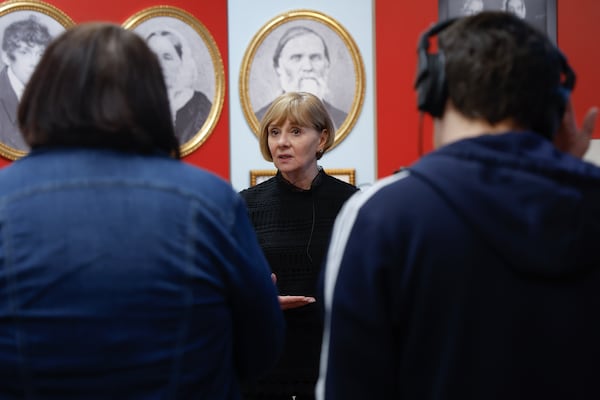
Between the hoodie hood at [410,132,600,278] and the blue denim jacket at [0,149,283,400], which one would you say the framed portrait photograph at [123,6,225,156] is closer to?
the blue denim jacket at [0,149,283,400]

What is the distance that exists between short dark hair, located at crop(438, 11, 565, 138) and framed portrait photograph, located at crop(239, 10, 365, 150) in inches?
135

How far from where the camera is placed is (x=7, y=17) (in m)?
4.37

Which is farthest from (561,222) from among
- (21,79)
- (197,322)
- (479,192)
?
(21,79)

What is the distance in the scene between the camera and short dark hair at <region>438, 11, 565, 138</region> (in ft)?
3.64

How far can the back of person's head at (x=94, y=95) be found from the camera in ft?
3.97

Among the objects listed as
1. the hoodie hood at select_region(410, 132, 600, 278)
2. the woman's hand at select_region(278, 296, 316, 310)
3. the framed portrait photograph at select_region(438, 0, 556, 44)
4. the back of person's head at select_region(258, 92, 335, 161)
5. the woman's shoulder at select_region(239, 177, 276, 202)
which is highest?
the framed portrait photograph at select_region(438, 0, 556, 44)

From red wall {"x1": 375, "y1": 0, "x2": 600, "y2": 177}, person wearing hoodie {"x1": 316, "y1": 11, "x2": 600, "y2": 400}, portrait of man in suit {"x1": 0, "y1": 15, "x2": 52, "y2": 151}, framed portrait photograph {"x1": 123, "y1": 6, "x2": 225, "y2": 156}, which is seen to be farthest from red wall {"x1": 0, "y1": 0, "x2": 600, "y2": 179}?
person wearing hoodie {"x1": 316, "y1": 11, "x2": 600, "y2": 400}

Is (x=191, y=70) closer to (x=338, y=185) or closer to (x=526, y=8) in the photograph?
(x=338, y=185)

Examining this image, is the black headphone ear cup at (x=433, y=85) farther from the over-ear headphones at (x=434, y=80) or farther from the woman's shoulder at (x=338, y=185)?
the woman's shoulder at (x=338, y=185)

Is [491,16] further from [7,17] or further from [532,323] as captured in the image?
[7,17]

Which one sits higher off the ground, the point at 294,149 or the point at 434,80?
the point at 434,80

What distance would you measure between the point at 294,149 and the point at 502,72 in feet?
5.68

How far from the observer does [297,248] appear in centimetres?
266

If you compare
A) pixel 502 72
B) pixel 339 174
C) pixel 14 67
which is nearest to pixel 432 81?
pixel 502 72
